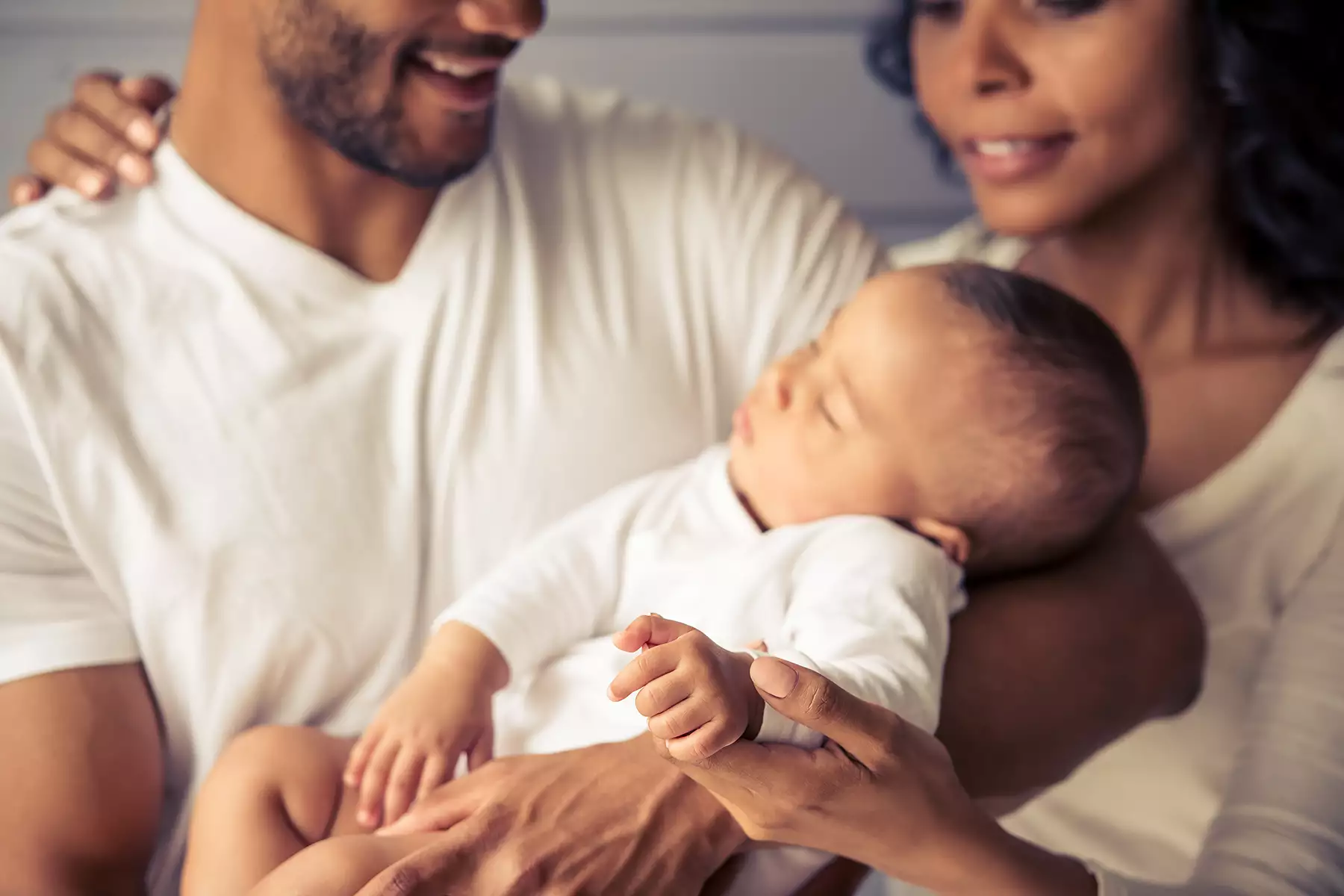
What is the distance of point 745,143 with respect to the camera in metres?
1.19

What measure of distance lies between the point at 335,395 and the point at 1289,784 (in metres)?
0.82

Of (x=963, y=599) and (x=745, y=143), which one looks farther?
(x=745, y=143)

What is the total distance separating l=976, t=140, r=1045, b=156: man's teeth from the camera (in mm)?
1271

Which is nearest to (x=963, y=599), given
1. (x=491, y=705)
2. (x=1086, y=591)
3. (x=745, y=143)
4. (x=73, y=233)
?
(x=1086, y=591)

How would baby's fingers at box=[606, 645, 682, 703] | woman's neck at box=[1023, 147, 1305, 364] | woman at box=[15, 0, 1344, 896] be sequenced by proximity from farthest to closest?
woman's neck at box=[1023, 147, 1305, 364] < woman at box=[15, 0, 1344, 896] < baby's fingers at box=[606, 645, 682, 703]

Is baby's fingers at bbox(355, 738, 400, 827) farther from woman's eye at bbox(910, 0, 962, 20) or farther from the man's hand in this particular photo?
woman's eye at bbox(910, 0, 962, 20)

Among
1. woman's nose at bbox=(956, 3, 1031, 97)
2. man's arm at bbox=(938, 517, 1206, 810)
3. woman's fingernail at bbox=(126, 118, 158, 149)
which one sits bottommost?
man's arm at bbox=(938, 517, 1206, 810)

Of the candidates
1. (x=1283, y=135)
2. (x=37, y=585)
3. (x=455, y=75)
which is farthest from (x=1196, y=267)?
(x=37, y=585)

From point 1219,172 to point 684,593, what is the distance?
85cm

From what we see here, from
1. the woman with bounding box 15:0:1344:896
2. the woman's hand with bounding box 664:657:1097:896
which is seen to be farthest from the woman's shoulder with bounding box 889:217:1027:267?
the woman's hand with bounding box 664:657:1097:896

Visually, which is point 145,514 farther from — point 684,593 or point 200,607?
point 684,593

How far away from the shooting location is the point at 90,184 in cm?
98

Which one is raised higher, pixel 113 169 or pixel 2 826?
pixel 113 169

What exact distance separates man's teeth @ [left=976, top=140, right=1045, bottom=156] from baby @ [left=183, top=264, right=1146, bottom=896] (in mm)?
361
